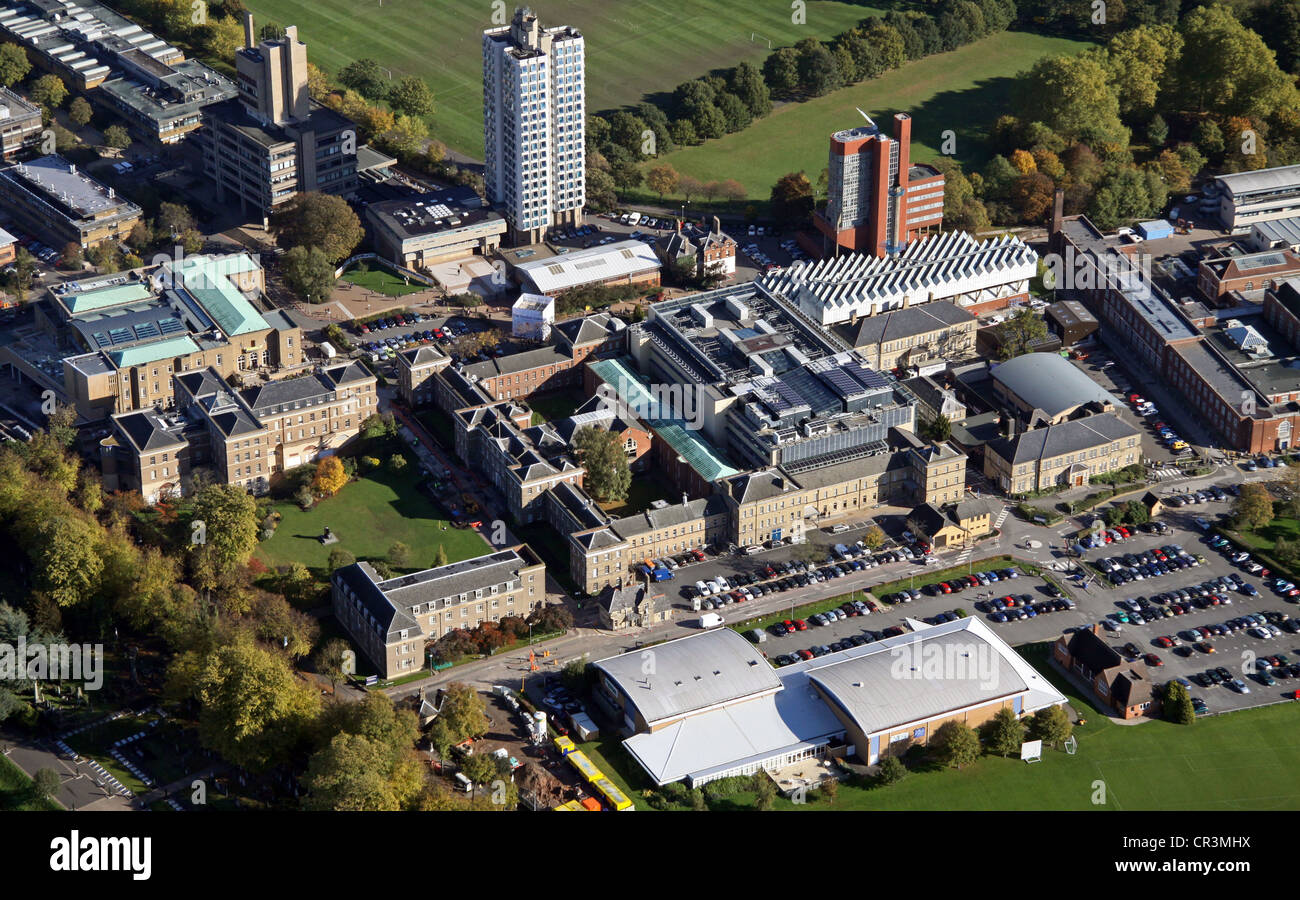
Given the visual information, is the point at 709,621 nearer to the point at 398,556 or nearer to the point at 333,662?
the point at 398,556

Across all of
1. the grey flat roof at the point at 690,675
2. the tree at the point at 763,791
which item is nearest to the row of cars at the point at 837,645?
the grey flat roof at the point at 690,675

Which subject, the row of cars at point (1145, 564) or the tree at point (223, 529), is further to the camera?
the row of cars at point (1145, 564)

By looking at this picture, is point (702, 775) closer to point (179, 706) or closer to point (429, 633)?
point (429, 633)

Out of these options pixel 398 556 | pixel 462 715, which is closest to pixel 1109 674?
pixel 462 715

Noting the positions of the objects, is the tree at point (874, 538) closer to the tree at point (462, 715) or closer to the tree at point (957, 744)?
the tree at point (957, 744)

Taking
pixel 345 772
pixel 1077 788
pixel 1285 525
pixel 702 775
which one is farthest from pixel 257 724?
pixel 1285 525
